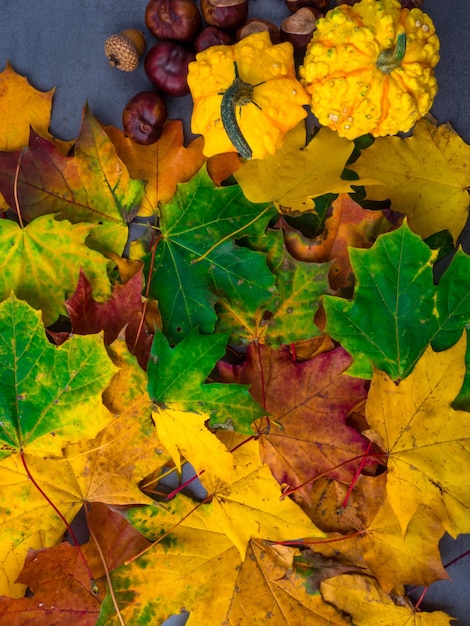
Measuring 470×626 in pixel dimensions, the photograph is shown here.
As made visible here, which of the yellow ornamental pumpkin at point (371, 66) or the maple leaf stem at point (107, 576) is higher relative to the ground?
the yellow ornamental pumpkin at point (371, 66)

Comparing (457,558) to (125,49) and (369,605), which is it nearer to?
(369,605)

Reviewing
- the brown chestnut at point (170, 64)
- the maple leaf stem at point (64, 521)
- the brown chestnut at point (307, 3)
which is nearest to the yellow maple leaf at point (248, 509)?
the maple leaf stem at point (64, 521)

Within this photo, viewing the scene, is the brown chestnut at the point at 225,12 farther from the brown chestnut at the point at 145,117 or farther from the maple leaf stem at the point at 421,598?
the maple leaf stem at the point at 421,598

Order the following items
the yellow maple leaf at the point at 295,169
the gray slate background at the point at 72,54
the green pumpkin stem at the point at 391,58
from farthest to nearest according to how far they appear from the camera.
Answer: the gray slate background at the point at 72,54 < the yellow maple leaf at the point at 295,169 < the green pumpkin stem at the point at 391,58

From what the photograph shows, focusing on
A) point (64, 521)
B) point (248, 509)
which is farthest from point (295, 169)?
point (64, 521)

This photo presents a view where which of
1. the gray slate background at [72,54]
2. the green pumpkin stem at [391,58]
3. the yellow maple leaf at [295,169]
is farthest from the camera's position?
the gray slate background at [72,54]

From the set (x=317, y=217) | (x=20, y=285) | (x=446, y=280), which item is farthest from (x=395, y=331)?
(x=20, y=285)

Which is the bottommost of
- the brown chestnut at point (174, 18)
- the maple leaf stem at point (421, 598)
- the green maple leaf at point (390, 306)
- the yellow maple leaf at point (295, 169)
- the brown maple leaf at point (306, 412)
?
the maple leaf stem at point (421, 598)
